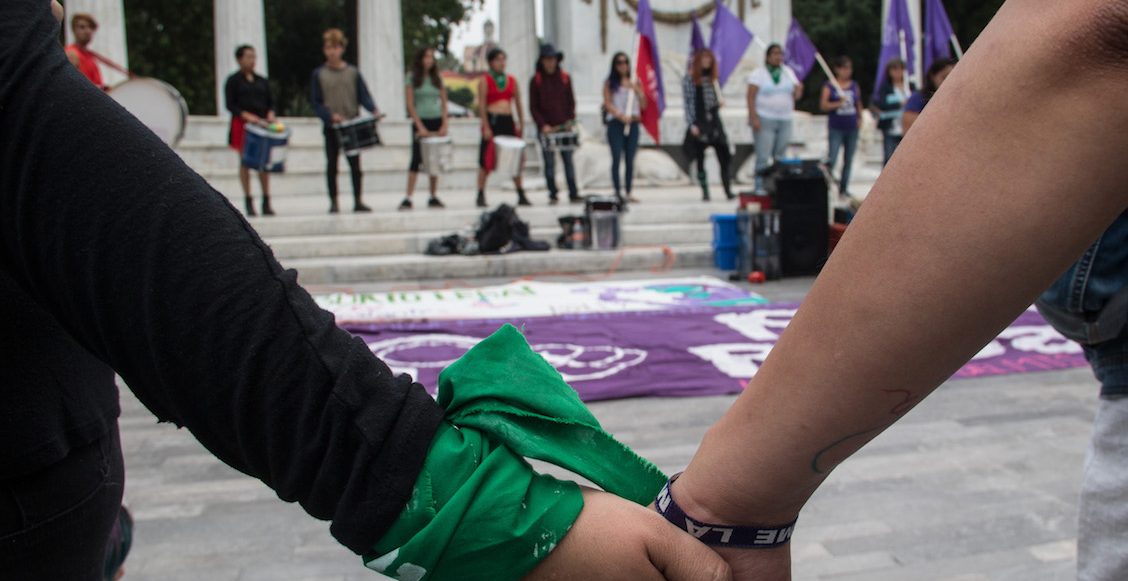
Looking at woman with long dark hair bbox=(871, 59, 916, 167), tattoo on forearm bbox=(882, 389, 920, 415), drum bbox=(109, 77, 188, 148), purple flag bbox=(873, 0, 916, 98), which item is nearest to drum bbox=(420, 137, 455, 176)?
drum bbox=(109, 77, 188, 148)

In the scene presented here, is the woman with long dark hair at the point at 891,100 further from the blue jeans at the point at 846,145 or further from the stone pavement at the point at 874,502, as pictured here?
the stone pavement at the point at 874,502

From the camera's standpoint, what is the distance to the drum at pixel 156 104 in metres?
6.53

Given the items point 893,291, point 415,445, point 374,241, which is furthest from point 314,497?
point 374,241

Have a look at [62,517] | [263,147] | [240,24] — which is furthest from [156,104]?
[240,24]

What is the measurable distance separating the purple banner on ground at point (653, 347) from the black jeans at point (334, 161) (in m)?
4.44

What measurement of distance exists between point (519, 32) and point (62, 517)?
A: 16.4 meters

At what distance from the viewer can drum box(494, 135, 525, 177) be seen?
9.59 metres

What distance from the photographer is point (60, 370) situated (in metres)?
0.87

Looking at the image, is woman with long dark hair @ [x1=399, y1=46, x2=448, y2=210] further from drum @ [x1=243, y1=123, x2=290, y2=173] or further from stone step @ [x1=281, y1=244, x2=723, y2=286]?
stone step @ [x1=281, y1=244, x2=723, y2=286]

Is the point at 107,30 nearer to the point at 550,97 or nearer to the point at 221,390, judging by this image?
the point at 550,97

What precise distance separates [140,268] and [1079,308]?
125 centimetres

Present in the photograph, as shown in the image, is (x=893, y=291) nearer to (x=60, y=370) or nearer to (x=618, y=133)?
(x=60, y=370)

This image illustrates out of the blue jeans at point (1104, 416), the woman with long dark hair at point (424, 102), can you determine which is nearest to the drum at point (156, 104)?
the woman with long dark hair at point (424, 102)

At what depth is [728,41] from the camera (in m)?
10.9
